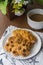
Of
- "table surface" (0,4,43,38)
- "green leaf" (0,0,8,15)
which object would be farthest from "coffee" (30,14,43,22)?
"green leaf" (0,0,8,15)

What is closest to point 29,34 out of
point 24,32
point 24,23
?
point 24,32

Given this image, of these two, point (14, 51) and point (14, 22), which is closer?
point (14, 51)

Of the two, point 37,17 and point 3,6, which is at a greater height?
point 3,6

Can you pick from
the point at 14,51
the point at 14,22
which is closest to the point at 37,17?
the point at 14,22

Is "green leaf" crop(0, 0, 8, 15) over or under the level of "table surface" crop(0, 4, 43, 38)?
over

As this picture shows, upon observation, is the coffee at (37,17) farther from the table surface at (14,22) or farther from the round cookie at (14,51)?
the round cookie at (14,51)

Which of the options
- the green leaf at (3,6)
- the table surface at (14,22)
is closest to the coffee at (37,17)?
the table surface at (14,22)

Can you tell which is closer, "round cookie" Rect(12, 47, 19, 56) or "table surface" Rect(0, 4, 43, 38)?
"round cookie" Rect(12, 47, 19, 56)

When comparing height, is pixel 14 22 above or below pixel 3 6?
below

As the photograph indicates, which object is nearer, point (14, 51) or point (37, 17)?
point (14, 51)

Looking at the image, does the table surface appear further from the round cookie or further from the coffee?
the round cookie

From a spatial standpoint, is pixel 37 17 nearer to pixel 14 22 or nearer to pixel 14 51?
pixel 14 22
